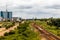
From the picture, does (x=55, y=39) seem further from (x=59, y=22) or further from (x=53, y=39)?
(x=59, y=22)

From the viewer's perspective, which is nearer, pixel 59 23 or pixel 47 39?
pixel 47 39

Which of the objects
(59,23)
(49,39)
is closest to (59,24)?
(59,23)

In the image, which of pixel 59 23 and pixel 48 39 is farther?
pixel 59 23

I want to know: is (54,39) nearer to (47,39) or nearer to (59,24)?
(47,39)

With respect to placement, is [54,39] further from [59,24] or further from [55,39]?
[59,24]

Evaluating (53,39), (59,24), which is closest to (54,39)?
(53,39)

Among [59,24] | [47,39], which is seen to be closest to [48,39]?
[47,39]

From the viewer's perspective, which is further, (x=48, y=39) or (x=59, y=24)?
(x=59, y=24)
